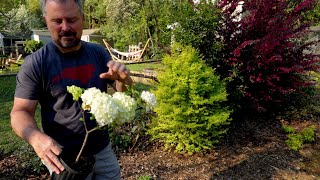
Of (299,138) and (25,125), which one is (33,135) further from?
(299,138)

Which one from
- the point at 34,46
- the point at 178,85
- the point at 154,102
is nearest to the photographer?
the point at 154,102

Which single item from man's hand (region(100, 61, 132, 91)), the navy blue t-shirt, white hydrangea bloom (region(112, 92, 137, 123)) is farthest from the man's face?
white hydrangea bloom (region(112, 92, 137, 123))

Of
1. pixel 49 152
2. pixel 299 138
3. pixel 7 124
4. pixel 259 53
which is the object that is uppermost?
pixel 259 53

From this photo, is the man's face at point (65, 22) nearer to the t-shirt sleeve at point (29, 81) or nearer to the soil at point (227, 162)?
the t-shirt sleeve at point (29, 81)

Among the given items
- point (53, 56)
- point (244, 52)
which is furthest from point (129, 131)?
point (53, 56)

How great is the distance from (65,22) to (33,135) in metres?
0.65

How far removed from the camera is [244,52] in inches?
179

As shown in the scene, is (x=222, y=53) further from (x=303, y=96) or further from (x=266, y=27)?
(x=303, y=96)

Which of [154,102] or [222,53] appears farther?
[222,53]

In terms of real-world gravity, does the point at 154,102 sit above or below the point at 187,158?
above

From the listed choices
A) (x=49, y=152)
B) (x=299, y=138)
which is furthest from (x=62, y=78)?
(x=299, y=138)

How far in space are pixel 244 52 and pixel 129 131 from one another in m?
2.31

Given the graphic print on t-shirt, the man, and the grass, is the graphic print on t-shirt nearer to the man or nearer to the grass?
the man

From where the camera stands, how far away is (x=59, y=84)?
1.63 m
